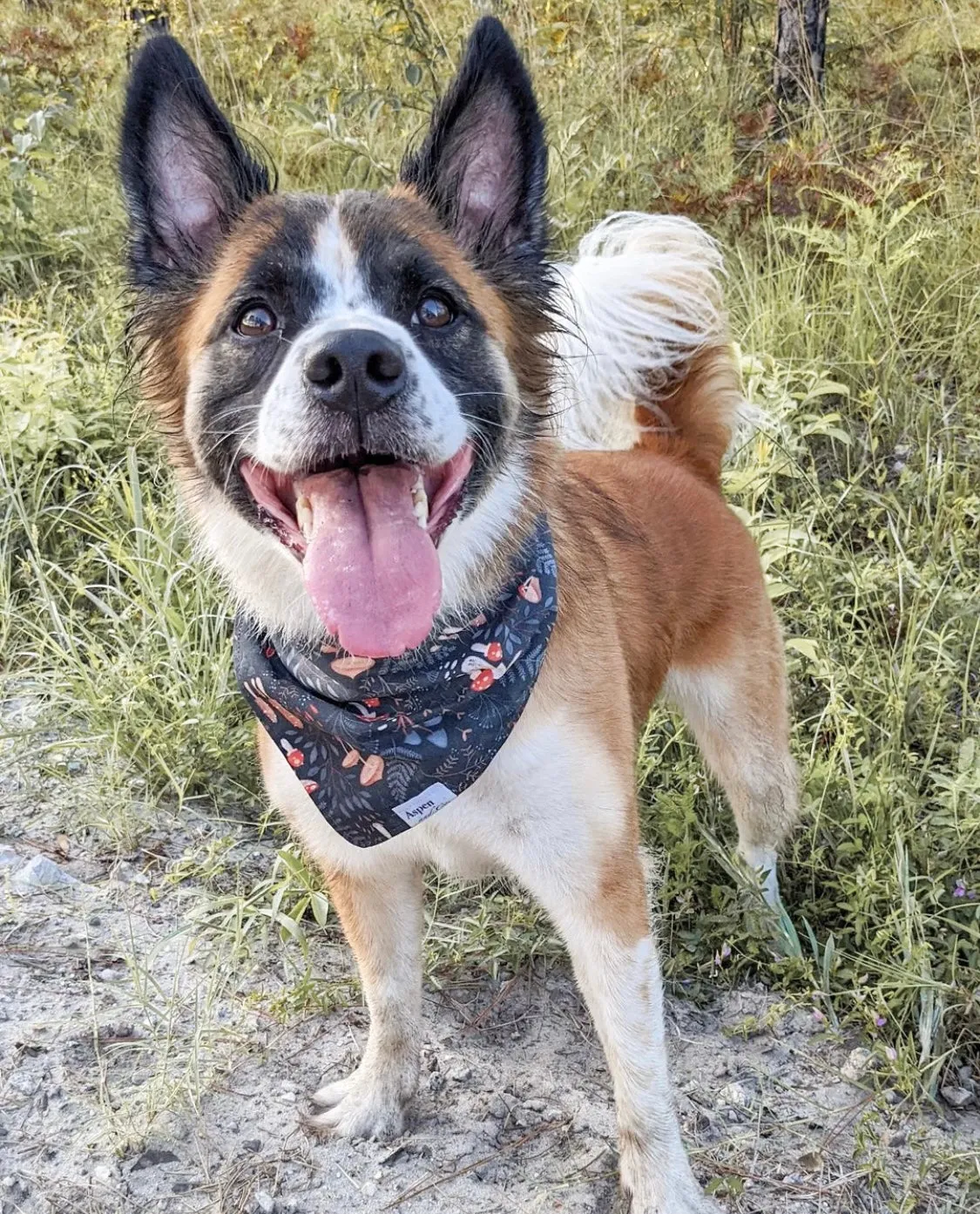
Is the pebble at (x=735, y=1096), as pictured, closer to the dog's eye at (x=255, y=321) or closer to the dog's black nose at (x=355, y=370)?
the dog's black nose at (x=355, y=370)

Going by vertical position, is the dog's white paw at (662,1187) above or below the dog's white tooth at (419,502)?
below

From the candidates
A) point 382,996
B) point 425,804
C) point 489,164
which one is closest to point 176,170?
point 489,164

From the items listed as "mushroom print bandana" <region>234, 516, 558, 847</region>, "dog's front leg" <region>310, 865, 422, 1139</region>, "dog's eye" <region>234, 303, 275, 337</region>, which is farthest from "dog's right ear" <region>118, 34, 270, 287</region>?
"dog's front leg" <region>310, 865, 422, 1139</region>

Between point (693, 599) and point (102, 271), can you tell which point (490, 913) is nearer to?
point (693, 599)

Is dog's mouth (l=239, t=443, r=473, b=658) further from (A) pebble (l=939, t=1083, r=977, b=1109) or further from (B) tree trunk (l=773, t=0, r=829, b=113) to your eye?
(B) tree trunk (l=773, t=0, r=829, b=113)

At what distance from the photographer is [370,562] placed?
6.22ft

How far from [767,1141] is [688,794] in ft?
2.83

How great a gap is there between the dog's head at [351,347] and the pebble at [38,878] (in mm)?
1184

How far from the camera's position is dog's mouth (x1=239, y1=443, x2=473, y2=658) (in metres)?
1.89

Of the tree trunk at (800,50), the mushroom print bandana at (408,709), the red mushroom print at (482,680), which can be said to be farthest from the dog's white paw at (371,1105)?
the tree trunk at (800,50)

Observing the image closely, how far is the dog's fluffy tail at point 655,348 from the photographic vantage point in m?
3.07

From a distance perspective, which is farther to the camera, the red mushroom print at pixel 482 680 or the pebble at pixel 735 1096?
the pebble at pixel 735 1096

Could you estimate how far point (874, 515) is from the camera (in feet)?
12.3

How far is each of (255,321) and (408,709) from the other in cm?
78
